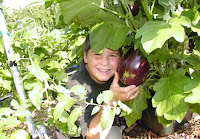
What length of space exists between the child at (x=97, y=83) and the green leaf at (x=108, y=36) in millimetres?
143

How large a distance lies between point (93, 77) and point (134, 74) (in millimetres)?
324

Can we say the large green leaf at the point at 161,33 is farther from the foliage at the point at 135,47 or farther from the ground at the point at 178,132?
the ground at the point at 178,132

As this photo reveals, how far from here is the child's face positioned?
1.07 meters

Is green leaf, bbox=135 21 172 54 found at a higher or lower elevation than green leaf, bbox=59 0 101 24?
lower

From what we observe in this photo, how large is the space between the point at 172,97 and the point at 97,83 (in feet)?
1.47

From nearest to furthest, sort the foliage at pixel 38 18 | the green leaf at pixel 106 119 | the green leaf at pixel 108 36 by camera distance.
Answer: the green leaf at pixel 106 119
the green leaf at pixel 108 36
the foliage at pixel 38 18

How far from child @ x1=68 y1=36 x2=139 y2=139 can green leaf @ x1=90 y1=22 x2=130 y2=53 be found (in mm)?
143

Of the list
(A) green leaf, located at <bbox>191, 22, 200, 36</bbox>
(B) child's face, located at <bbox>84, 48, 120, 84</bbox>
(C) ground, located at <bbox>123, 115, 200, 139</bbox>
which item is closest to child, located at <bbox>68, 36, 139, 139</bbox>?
(B) child's face, located at <bbox>84, 48, 120, 84</bbox>

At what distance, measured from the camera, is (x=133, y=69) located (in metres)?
0.91

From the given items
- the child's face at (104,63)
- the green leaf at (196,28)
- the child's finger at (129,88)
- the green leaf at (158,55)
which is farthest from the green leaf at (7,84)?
the green leaf at (196,28)

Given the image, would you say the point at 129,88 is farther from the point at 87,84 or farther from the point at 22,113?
the point at 22,113

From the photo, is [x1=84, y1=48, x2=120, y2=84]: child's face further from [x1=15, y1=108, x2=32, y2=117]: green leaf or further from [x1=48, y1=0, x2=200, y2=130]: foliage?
[x1=15, y1=108, x2=32, y2=117]: green leaf

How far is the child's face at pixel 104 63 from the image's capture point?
1074 mm

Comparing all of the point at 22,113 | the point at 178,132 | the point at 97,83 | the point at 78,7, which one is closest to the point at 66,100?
the point at 22,113
